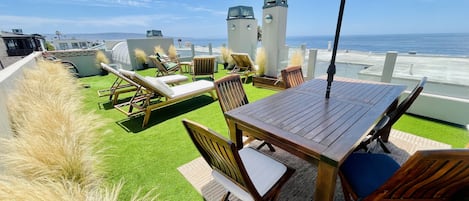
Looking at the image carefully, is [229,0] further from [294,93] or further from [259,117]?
[259,117]

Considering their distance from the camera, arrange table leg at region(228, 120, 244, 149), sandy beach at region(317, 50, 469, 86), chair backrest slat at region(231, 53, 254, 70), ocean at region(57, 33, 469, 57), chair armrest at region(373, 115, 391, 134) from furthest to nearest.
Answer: ocean at region(57, 33, 469, 57), chair backrest slat at region(231, 53, 254, 70), sandy beach at region(317, 50, 469, 86), table leg at region(228, 120, 244, 149), chair armrest at region(373, 115, 391, 134)

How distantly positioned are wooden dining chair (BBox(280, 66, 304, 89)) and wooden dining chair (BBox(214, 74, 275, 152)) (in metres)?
0.97

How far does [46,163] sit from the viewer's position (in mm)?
1717

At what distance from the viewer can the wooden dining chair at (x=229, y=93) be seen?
2.41 m

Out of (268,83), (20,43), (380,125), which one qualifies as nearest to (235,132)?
(380,125)

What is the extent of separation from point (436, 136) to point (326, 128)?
2763 millimetres

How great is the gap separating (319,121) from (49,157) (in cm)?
244

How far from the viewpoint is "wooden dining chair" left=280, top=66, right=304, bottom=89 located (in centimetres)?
333

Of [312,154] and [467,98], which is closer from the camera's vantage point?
[312,154]

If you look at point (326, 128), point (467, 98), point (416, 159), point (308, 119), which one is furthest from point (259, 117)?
point (467, 98)

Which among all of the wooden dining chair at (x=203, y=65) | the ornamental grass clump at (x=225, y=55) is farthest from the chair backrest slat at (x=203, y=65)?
the ornamental grass clump at (x=225, y=55)

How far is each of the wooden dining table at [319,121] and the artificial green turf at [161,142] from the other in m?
0.97

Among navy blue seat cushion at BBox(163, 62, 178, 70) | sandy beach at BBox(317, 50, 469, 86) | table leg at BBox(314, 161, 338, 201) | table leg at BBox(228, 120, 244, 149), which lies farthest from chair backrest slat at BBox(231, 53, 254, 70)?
table leg at BBox(314, 161, 338, 201)

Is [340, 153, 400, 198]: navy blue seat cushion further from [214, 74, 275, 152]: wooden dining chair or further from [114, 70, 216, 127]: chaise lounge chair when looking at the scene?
[114, 70, 216, 127]: chaise lounge chair
